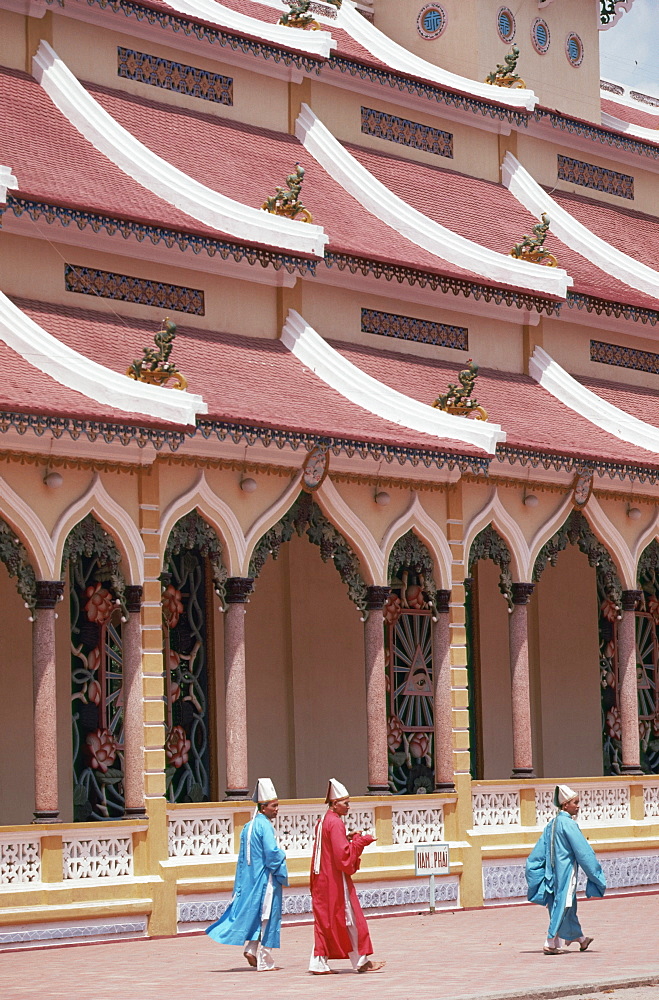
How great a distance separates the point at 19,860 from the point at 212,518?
424cm

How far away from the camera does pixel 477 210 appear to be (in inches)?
1096

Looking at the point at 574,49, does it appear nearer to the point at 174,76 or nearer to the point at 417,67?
the point at 417,67

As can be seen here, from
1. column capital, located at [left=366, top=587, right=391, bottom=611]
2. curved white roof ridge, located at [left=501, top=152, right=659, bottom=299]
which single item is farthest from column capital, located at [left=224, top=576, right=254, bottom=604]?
curved white roof ridge, located at [left=501, top=152, right=659, bottom=299]

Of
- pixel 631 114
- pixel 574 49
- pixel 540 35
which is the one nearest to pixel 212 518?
pixel 540 35

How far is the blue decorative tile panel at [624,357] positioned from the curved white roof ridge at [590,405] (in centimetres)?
145

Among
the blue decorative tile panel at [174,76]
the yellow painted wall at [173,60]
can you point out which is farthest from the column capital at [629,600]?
the blue decorative tile panel at [174,76]

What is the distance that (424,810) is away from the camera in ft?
71.4

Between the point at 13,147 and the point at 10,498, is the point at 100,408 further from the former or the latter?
the point at 13,147

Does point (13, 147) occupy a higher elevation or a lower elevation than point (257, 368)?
higher

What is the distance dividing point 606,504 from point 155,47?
26.7 feet

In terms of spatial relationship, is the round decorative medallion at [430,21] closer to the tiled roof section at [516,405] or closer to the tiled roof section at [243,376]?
the tiled roof section at [516,405]

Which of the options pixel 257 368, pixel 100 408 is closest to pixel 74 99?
pixel 257 368

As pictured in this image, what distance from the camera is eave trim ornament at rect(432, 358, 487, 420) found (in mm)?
22344

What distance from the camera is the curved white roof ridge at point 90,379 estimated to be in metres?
18.2
